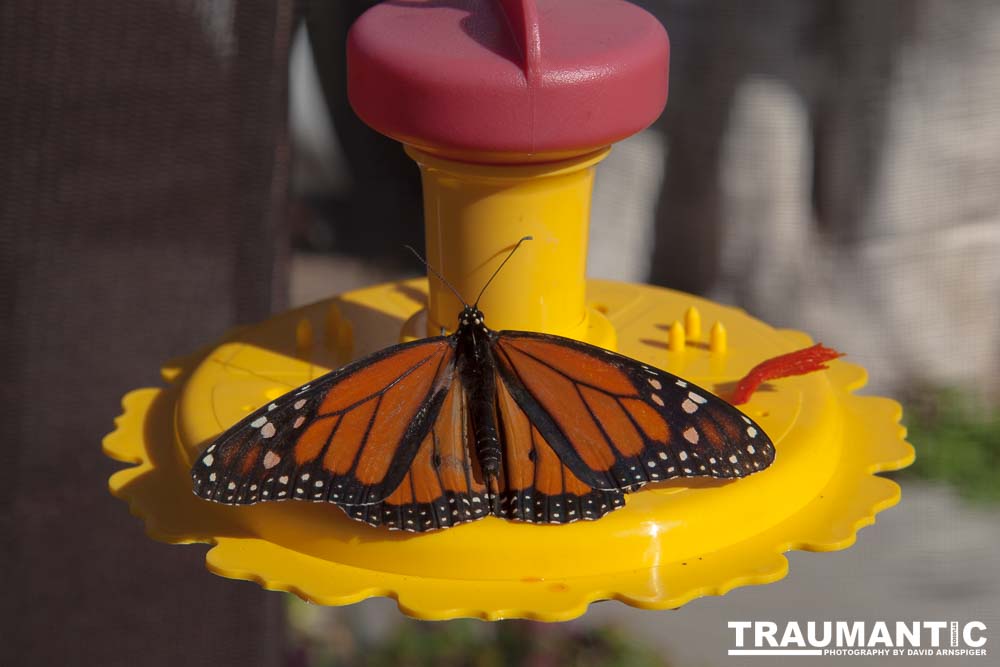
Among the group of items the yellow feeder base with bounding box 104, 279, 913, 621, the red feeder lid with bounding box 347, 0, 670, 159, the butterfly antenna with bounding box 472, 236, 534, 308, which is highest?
the red feeder lid with bounding box 347, 0, 670, 159

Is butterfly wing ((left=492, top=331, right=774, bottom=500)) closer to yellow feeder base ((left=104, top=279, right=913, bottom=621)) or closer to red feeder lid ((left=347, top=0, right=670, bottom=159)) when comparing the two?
yellow feeder base ((left=104, top=279, right=913, bottom=621))

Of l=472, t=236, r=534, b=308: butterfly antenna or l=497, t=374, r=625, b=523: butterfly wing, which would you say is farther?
l=472, t=236, r=534, b=308: butterfly antenna

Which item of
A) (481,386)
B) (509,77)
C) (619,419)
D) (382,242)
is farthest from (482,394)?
(382,242)

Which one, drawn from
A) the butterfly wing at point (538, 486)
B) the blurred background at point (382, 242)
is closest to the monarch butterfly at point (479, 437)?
the butterfly wing at point (538, 486)

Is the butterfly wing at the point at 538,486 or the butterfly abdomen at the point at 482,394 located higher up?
the butterfly abdomen at the point at 482,394

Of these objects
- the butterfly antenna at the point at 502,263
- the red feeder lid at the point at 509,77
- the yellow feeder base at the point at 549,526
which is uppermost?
the red feeder lid at the point at 509,77

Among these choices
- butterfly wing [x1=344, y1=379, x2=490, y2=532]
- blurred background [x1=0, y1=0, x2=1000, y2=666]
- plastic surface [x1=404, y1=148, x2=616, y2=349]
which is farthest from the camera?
blurred background [x1=0, y1=0, x2=1000, y2=666]

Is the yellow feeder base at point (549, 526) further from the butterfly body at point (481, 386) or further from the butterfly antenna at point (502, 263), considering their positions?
the butterfly antenna at point (502, 263)

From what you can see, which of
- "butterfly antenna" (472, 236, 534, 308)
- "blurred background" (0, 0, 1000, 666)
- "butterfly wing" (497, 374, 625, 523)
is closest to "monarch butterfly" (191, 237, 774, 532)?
"butterfly wing" (497, 374, 625, 523)
